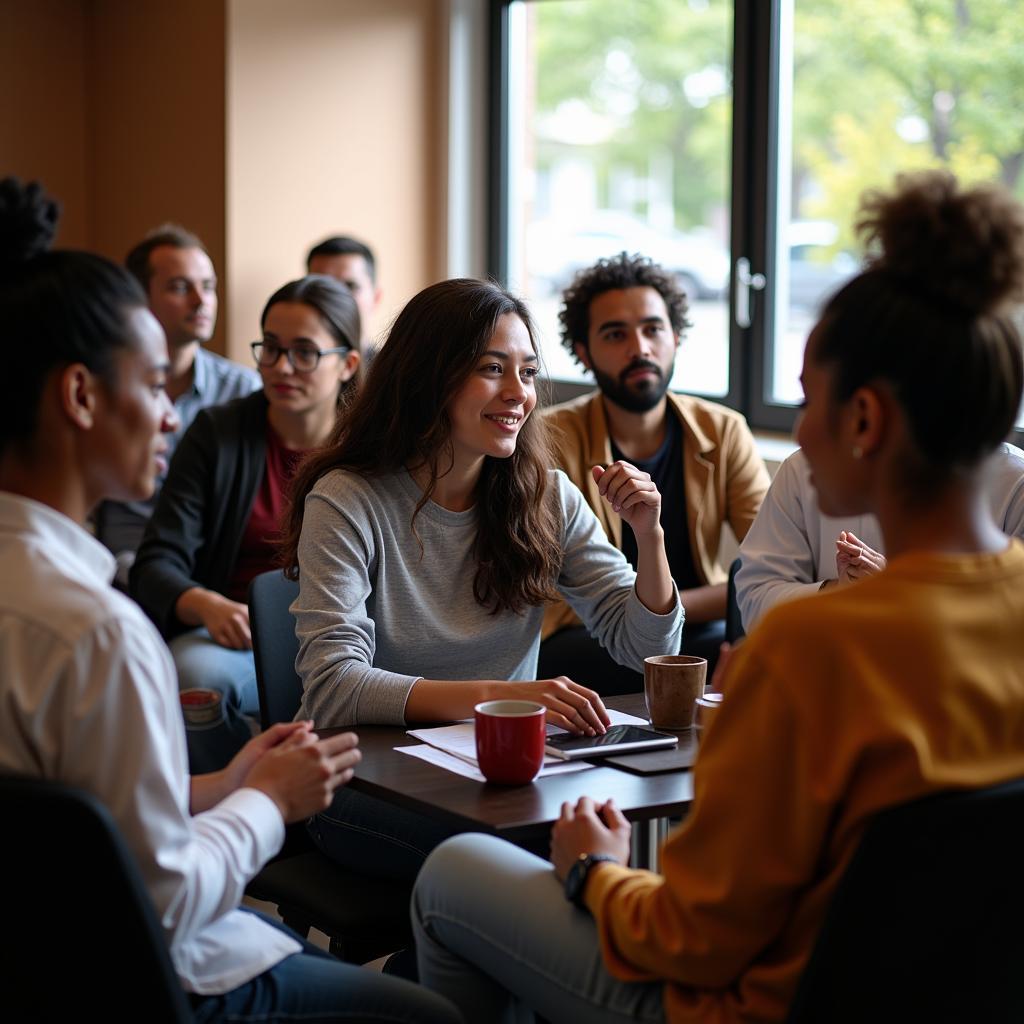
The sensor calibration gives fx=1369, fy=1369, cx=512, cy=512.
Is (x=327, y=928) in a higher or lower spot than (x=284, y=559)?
lower

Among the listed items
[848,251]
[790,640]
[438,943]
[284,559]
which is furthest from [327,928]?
[848,251]

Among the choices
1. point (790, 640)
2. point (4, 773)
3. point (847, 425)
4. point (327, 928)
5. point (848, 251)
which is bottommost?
point (327, 928)

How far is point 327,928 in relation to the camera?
1931 millimetres

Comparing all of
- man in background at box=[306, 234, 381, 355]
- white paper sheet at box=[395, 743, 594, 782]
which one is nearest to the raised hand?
Answer: white paper sheet at box=[395, 743, 594, 782]

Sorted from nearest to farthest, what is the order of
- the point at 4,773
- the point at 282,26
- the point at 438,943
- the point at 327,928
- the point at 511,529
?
the point at 4,773
the point at 438,943
the point at 327,928
the point at 511,529
the point at 282,26

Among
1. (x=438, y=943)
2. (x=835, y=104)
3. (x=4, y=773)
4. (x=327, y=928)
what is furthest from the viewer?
(x=835, y=104)

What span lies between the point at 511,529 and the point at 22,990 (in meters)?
1.24

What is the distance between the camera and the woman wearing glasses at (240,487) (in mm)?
3141

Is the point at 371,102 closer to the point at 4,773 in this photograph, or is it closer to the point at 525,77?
the point at 525,77

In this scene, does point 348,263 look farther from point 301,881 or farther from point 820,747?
point 820,747

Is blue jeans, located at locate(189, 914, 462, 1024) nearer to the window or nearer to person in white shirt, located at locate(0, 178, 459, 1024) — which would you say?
person in white shirt, located at locate(0, 178, 459, 1024)

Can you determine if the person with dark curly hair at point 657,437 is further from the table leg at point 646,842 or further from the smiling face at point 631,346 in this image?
the table leg at point 646,842

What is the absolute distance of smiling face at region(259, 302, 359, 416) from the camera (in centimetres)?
324

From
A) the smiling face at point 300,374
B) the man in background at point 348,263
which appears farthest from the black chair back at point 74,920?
the man in background at point 348,263
